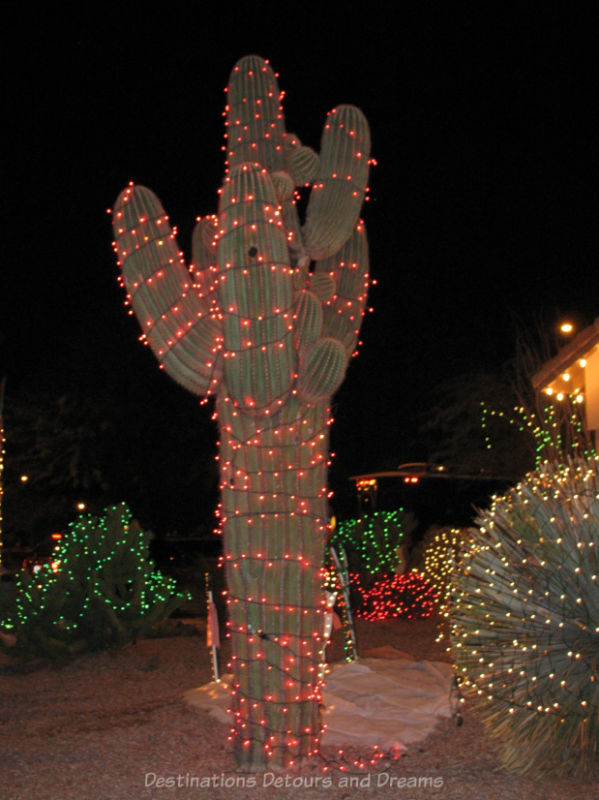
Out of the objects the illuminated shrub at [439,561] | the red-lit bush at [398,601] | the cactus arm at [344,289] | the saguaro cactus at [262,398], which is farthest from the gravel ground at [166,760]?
the red-lit bush at [398,601]

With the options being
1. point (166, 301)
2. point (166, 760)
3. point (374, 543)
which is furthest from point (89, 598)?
point (374, 543)

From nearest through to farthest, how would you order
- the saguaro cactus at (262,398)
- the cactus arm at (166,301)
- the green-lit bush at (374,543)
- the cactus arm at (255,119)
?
the saguaro cactus at (262,398), the cactus arm at (166,301), the cactus arm at (255,119), the green-lit bush at (374,543)

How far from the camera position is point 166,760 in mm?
5562

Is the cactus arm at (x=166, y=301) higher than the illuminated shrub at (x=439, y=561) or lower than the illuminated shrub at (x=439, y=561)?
higher

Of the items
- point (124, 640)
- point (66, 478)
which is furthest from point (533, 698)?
point (66, 478)

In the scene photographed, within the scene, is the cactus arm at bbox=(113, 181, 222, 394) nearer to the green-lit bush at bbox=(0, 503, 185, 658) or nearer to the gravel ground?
the gravel ground

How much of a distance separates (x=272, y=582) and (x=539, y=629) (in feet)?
4.96

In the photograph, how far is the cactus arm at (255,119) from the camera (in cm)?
612

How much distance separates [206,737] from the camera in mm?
6086

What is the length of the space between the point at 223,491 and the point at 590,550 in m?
2.11

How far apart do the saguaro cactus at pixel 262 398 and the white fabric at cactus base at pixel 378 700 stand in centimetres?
71

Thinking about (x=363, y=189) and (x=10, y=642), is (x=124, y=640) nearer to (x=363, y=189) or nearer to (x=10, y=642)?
(x=10, y=642)

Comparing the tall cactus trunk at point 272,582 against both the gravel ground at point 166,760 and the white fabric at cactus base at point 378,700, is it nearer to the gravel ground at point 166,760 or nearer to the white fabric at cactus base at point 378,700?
the gravel ground at point 166,760

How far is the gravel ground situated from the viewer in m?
4.90
